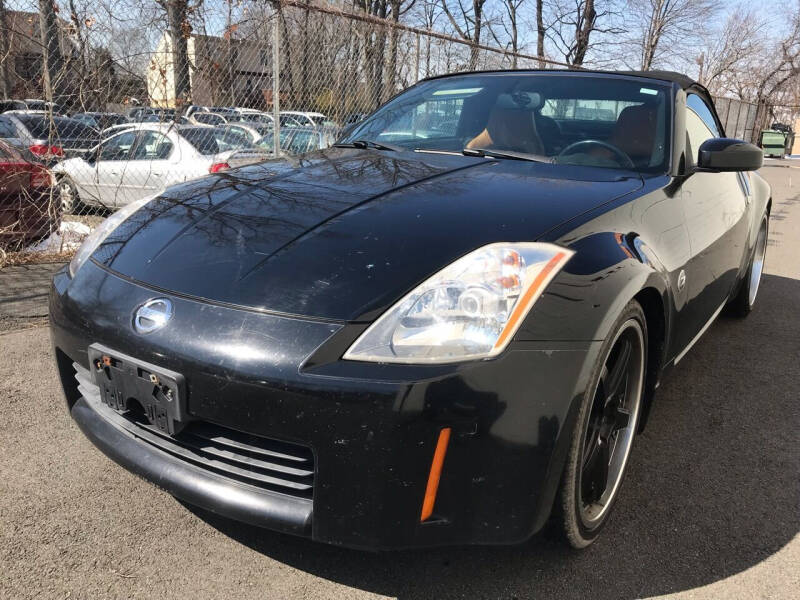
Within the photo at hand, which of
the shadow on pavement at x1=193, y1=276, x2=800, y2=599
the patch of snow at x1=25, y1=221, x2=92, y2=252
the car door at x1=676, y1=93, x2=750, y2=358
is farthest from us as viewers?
the patch of snow at x1=25, y1=221, x2=92, y2=252

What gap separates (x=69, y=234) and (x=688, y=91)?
17.0 ft

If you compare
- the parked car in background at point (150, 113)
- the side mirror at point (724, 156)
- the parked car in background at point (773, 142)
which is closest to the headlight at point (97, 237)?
the side mirror at point (724, 156)

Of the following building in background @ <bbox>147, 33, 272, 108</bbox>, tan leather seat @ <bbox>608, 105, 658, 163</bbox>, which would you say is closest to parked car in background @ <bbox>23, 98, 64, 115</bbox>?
building in background @ <bbox>147, 33, 272, 108</bbox>

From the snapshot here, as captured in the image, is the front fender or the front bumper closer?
the front bumper

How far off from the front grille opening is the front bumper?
1.2 inches

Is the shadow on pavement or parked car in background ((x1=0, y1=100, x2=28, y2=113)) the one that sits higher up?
parked car in background ((x1=0, y1=100, x2=28, y2=113))

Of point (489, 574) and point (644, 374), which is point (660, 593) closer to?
point (489, 574)

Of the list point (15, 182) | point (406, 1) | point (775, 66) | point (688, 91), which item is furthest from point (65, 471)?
point (775, 66)

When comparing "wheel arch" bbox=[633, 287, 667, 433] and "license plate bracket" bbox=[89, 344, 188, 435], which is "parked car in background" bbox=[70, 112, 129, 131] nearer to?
"license plate bracket" bbox=[89, 344, 188, 435]

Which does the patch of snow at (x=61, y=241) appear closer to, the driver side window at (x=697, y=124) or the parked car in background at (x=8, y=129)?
the parked car in background at (x=8, y=129)

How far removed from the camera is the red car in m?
5.35

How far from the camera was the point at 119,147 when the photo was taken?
26.8 ft

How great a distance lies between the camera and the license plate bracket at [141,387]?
165 cm

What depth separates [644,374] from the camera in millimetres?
2252
